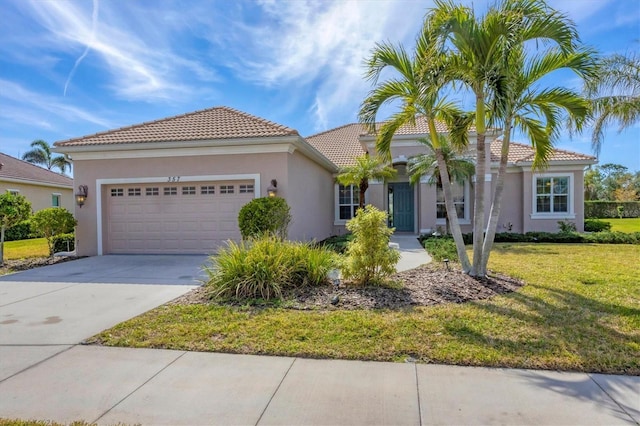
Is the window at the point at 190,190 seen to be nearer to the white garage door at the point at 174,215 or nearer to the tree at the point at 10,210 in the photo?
the white garage door at the point at 174,215

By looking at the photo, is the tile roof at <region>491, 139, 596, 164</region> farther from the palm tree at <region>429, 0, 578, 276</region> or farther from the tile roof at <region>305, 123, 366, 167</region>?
the palm tree at <region>429, 0, 578, 276</region>

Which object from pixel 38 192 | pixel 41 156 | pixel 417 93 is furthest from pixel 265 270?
pixel 41 156

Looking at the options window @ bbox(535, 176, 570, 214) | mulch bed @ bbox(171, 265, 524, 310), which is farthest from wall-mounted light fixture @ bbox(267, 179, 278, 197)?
window @ bbox(535, 176, 570, 214)

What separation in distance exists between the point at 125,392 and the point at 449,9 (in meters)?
7.56

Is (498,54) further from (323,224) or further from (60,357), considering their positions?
(323,224)

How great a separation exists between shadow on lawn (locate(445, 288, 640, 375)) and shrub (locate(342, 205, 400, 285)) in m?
1.79

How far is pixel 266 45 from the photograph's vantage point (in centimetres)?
1226

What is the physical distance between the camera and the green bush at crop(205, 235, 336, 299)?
253 inches

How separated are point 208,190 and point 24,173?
18.1 m

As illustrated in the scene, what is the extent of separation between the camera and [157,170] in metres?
12.1

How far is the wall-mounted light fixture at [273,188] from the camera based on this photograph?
436 inches

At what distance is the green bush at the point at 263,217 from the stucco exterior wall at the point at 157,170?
1134 mm

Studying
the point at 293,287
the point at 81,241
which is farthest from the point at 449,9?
the point at 81,241

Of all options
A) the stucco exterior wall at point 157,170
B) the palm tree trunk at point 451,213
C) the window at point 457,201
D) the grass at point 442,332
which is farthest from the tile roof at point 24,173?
the window at point 457,201
